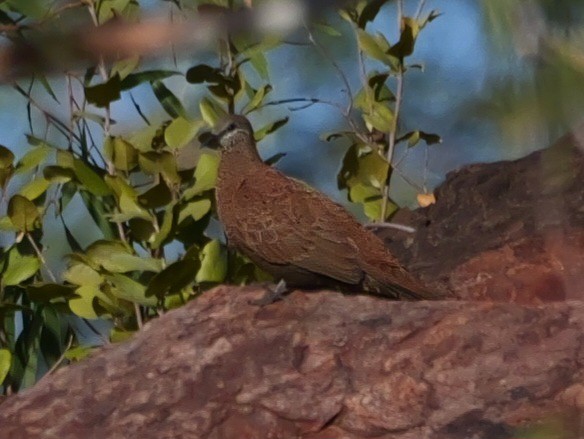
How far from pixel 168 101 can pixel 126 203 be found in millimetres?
508

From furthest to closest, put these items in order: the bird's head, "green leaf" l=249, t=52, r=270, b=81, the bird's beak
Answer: the bird's beak < the bird's head < "green leaf" l=249, t=52, r=270, b=81

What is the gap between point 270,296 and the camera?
3.78 m

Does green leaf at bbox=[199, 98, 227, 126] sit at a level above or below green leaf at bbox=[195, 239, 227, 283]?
above

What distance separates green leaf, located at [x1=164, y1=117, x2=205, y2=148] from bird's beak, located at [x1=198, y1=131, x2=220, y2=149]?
370mm

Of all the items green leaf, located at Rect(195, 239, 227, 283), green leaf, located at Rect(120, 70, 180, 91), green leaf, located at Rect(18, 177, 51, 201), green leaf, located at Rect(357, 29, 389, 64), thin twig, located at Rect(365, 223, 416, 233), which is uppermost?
green leaf, located at Rect(120, 70, 180, 91)

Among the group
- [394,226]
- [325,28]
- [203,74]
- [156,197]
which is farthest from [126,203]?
[325,28]

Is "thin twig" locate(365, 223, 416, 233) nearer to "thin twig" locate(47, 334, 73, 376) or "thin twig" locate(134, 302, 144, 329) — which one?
"thin twig" locate(134, 302, 144, 329)

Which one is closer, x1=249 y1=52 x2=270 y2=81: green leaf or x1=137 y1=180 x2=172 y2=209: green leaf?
x1=249 y1=52 x2=270 y2=81: green leaf

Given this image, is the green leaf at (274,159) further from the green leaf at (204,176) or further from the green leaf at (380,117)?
the green leaf at (380,117)

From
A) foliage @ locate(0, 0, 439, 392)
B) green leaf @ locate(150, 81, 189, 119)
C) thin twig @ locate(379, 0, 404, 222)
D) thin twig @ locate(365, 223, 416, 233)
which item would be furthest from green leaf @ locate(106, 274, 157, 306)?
Answer: thin twig @ locate(379, 0, 404, 222)

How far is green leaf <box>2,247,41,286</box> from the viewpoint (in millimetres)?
4559

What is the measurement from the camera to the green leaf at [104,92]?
4266 millimetres

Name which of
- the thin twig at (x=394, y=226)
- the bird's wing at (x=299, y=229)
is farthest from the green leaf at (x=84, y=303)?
the thin twig at (x=394, y=226)

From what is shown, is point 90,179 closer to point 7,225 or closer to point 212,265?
point 7,225
